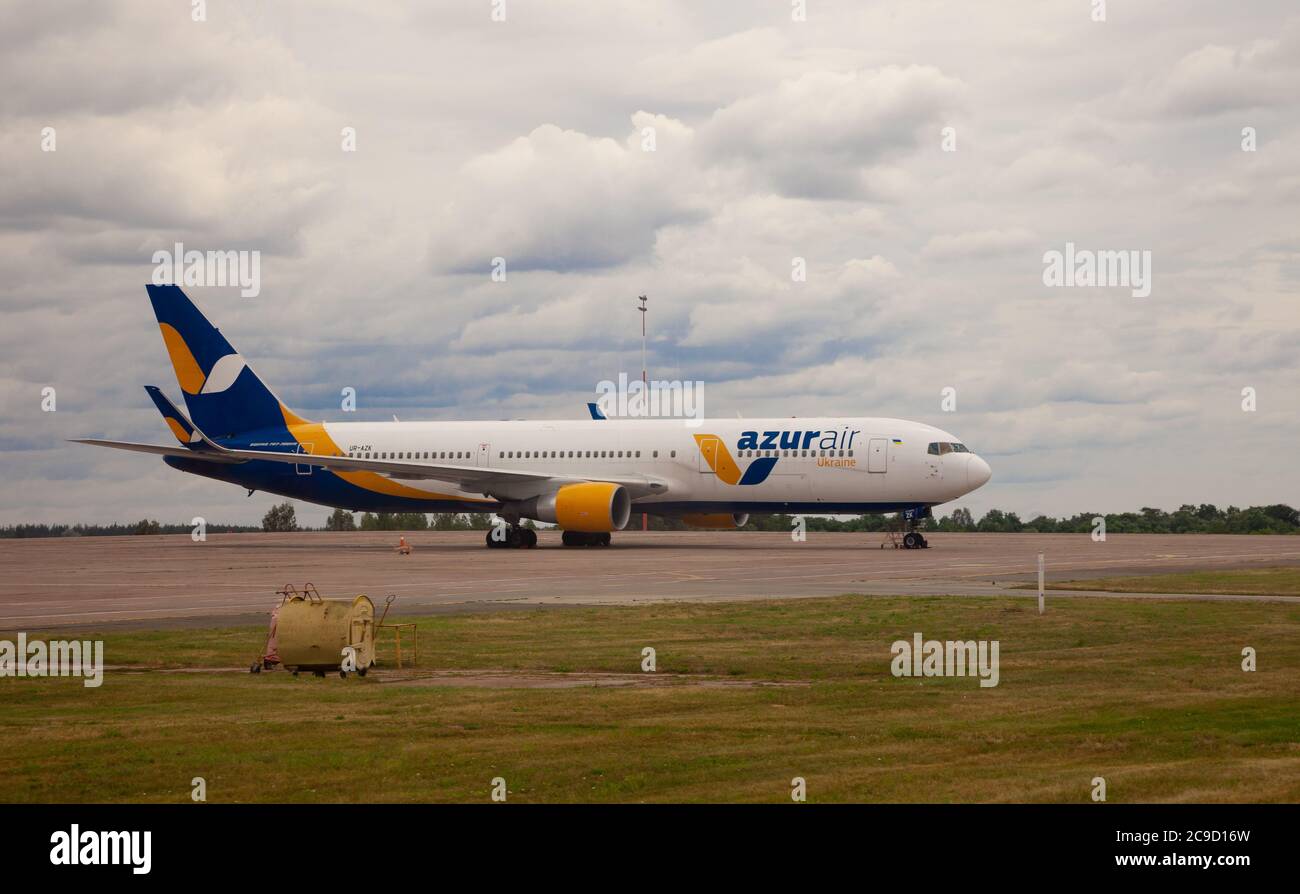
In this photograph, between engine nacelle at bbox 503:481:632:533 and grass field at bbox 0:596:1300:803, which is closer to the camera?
grass field at bbox 0:596:1300:803

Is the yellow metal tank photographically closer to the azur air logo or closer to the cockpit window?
the azur air logo

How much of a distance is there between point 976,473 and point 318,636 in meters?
38.5

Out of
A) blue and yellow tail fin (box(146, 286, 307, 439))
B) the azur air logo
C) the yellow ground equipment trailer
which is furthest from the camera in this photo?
blue and yellow tail fin (box(146, 286, 307, 439))

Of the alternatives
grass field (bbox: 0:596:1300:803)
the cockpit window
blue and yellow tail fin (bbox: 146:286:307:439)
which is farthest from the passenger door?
grass field (bbox: 0:596:1300:803)

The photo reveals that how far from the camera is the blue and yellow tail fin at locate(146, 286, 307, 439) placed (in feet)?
211

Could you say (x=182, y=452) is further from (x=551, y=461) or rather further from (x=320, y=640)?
(x=320, y=640)

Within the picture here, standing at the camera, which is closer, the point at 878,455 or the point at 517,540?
the point at 878,455

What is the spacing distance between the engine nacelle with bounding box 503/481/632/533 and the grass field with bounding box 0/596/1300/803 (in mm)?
32571

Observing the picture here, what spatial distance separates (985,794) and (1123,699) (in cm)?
541

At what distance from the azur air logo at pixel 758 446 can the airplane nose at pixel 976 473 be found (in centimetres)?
425

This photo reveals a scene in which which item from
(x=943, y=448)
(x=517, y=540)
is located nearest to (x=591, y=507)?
(x=517, y=540)

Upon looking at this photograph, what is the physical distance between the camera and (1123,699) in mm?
15375

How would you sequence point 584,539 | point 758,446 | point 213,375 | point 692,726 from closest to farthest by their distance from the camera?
point 692,726
point 758,446
point 584,539
point 213,375

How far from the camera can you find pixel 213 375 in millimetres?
64500
